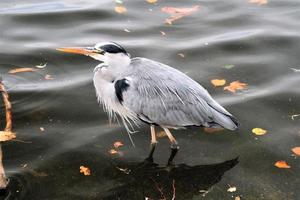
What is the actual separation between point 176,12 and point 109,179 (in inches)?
196

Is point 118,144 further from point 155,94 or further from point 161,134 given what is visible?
point 155,94

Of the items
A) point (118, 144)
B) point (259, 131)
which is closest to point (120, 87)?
point (118, 144)

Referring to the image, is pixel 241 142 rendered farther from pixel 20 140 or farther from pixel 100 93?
pixel 20 140

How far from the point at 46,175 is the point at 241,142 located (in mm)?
2437

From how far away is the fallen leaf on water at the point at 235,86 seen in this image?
7.29m

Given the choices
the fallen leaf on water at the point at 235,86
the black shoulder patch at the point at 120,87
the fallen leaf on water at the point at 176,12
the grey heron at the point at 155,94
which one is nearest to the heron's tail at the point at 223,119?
the grey heron at the point at 155,94

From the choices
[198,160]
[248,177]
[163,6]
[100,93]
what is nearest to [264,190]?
[248,177]

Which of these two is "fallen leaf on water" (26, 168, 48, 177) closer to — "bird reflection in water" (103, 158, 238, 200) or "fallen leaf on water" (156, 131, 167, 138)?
"bird reflection in water" (103, 158, 238, 200)

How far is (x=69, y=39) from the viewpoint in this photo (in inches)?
341

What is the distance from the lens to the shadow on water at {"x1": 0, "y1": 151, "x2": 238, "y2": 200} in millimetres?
5324

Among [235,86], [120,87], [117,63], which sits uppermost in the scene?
[117,63]

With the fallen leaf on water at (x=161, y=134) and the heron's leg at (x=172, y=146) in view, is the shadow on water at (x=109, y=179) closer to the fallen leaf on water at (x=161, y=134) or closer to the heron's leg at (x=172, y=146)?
the heron's leg at (x=172, y=146)

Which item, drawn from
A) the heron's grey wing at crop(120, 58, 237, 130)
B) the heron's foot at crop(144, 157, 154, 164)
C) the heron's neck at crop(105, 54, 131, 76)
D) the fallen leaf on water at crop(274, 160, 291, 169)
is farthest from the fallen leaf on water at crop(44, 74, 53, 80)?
the fallen leaf on water at crop(274, 160, 291, 169)

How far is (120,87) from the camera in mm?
5711
